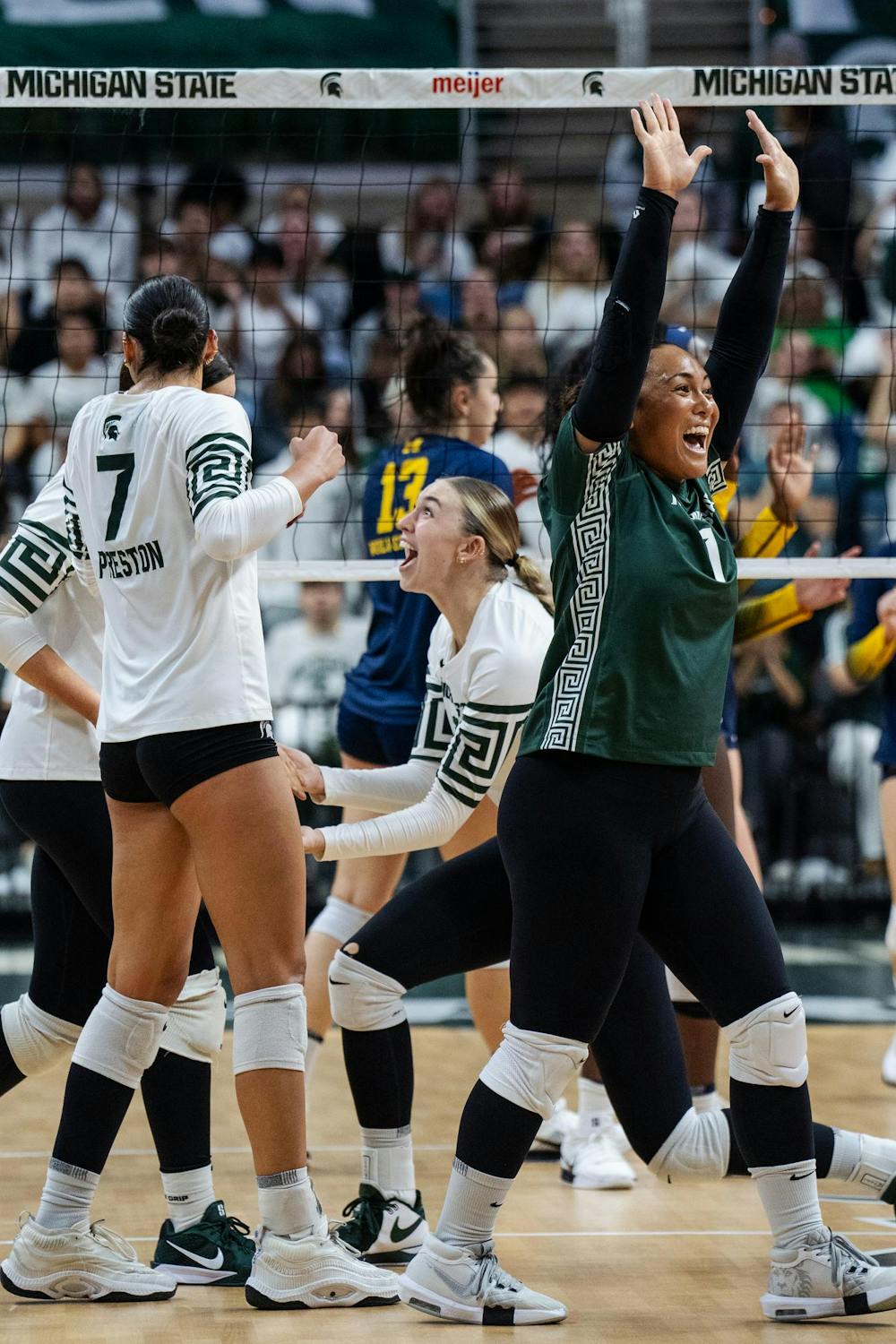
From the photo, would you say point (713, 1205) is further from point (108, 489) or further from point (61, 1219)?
point (108, 489)

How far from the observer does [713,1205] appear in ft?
14.4

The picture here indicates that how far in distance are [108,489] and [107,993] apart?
0.97 meters

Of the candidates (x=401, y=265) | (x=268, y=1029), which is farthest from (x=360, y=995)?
(x=401, y=265)

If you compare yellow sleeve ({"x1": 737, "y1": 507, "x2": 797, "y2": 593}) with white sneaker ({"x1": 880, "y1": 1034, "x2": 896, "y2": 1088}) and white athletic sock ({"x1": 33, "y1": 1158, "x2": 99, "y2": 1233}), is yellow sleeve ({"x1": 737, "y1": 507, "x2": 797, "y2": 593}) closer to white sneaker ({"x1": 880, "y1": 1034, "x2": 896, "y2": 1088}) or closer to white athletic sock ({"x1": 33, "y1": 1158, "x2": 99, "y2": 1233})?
white sneaker ({"x1": 880, "y1": 1034, "x2": 896, "y2": 1088})

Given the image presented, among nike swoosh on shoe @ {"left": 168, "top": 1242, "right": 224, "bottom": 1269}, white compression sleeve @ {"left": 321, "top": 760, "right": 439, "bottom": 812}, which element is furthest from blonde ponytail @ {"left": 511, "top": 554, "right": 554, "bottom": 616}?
nike swoosh on shoe @ {"left": 168, "top": 1242, "right": 224, "bottom": 1269}

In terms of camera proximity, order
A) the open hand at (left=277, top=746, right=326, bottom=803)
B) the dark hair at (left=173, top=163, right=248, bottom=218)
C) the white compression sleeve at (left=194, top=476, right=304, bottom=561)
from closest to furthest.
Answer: the white compression sleeve at (left=194, top=476, right=304, bottom=561), the open hand at (left=277, top=746, right=326, bottom=803), the dark hair at (left=173, top=163, right=248, bottom=218)

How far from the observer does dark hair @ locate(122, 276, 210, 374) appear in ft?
11.4

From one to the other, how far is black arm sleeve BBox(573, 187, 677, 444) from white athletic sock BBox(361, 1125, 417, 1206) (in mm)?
1620

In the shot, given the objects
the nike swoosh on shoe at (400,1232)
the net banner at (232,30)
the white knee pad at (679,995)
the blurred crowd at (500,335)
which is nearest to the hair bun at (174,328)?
the nike swoosh on shoe at (400,1232)

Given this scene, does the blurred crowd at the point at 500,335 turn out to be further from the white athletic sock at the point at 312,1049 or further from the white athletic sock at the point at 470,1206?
the white athletic sock at the point at 470,1206

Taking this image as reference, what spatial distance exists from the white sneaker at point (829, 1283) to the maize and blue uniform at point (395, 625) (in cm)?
222

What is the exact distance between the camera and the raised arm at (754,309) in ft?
11.7

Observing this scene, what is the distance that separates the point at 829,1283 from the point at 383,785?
1.42m

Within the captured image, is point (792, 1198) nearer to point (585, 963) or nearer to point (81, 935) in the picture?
point (585, 963)
